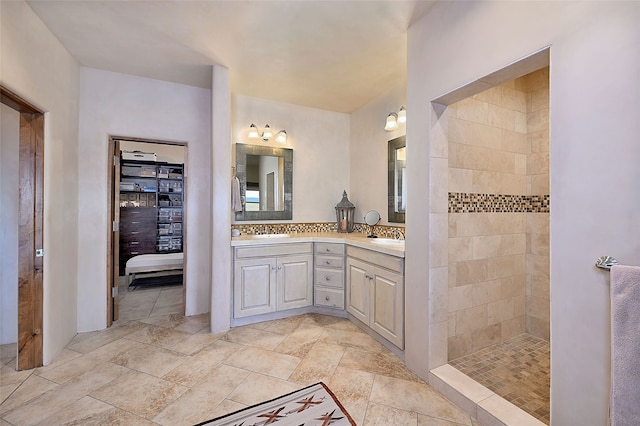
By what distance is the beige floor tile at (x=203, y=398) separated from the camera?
161 cm

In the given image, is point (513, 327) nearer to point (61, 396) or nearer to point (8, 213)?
point (61, 396)

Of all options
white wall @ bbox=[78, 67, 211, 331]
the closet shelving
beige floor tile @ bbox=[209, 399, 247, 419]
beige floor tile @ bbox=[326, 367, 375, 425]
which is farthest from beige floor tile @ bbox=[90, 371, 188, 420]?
the closet shelving

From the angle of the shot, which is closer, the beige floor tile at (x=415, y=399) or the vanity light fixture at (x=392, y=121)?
the beige floor tile at (x=415, y=399)

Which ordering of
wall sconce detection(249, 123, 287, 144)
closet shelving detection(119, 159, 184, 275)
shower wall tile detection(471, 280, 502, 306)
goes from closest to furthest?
1. shower wall tile detection(471, 280, 502, 306)
2. wall sconce detection(249, 123, 287, 144)
3. closet shelving detection(119, 159, 184, 275)

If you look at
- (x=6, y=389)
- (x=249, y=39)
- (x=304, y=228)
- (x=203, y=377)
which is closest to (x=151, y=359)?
(x=203, y=377)

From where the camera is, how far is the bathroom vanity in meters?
2.54

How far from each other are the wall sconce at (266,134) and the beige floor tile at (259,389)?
2.65 metres

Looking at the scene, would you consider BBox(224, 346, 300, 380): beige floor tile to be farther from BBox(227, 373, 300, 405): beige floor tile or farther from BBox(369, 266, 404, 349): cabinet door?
BBox(369, 266, 404, 349): cabinet door

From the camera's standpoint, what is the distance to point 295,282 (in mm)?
3088

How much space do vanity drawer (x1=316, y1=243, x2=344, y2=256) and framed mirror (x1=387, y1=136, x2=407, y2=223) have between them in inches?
27.3

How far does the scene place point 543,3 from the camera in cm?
128

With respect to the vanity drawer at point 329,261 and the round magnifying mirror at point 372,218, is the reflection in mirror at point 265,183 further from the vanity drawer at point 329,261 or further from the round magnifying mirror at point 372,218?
the round magnifying mirror at point 372,218

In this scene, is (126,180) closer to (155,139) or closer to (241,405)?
(155,139)

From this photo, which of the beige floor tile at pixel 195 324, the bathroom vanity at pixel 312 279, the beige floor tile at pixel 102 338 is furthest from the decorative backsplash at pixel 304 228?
the beige floor tile at pixel 102 338
